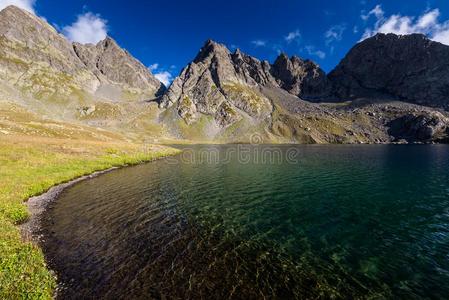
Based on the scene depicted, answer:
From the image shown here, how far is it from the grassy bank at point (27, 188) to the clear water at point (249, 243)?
1.56 metres

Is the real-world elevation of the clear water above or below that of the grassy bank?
below

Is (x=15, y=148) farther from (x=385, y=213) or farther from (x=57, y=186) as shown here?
(x=385, y=213)

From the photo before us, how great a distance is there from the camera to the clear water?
1389cm

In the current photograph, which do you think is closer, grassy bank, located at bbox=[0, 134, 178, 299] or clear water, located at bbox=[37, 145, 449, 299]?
grassy bank, located at bbox=[0, 134, 178, 299]

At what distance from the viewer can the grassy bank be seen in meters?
12.2

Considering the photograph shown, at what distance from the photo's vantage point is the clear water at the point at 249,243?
45.6 ft

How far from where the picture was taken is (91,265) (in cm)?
1591

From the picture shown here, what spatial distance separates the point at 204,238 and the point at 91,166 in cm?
4134

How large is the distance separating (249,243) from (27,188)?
1142 inches

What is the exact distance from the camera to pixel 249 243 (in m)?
19.4

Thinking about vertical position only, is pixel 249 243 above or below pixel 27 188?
below

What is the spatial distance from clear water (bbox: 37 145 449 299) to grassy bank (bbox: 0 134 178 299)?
1.56 meters

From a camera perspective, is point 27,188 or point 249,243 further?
point 27,188

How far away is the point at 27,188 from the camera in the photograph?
103 feet
